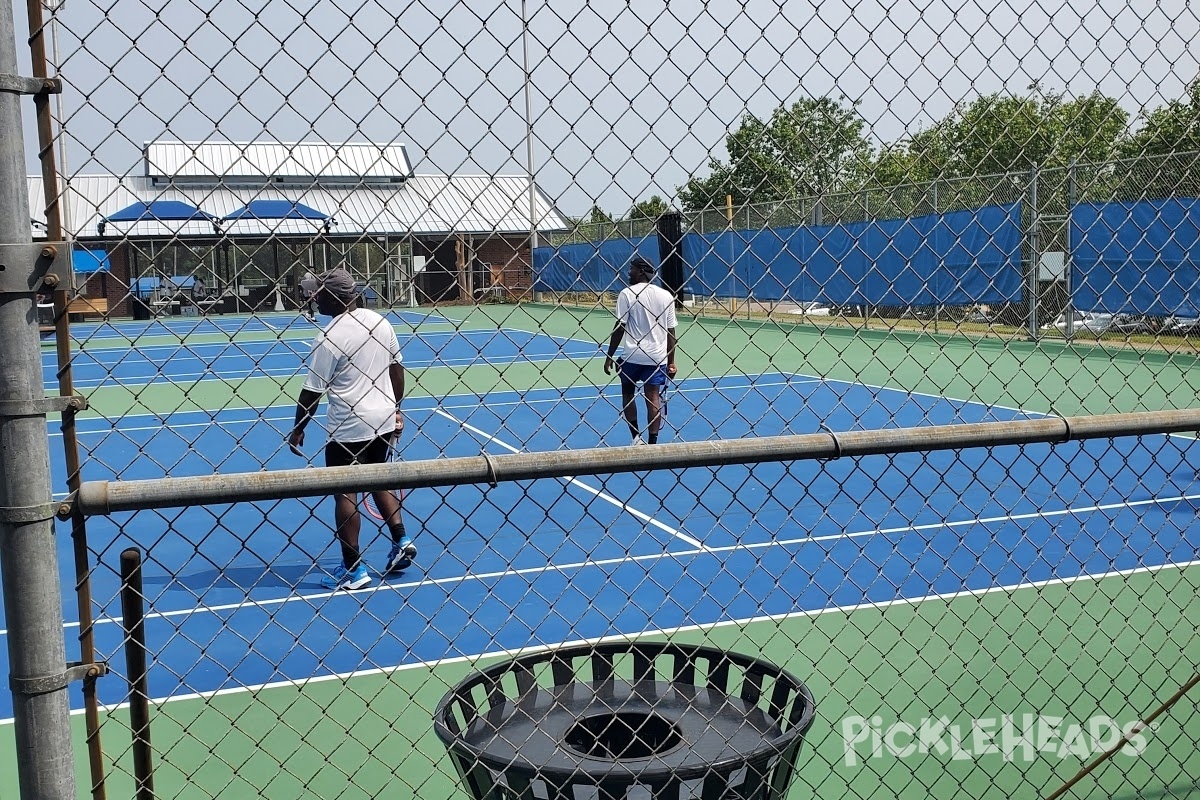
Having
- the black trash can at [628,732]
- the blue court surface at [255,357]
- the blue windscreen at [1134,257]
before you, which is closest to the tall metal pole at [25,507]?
the black trash can at [628,732]

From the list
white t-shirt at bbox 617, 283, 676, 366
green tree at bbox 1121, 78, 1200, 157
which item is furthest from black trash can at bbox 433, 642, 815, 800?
white t-shirt at bbox 617, 283, 676, 366

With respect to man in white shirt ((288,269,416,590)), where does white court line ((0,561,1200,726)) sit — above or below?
below

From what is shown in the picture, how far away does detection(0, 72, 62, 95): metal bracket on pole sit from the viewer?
2139 millimetres

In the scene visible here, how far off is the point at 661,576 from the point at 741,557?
2.07ft

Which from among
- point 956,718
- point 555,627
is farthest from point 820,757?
point 555,627

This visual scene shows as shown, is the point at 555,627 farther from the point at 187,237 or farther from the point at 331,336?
the point at 187,237

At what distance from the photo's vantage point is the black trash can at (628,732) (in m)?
2.69

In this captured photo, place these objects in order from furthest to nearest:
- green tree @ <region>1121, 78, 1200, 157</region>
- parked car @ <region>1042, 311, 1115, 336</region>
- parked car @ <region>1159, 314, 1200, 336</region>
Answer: parked car @ <region>1042, 311, 1115, 336</region>
parked car @ <region>1159, 314, 1200, 336</region>
green tree @ <region>1121, 78, 1200, 157</region>

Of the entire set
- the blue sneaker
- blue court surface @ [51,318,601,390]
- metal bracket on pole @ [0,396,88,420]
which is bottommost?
blue court surface @ [51,318,601,390]

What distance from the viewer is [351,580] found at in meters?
6.73

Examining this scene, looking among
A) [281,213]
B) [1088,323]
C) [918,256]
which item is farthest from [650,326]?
[918,256]

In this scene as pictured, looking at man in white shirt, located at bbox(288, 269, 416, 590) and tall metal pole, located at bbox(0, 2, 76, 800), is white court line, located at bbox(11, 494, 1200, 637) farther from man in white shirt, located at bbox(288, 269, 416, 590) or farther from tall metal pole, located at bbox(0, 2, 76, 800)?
tall metal pole, located at bbox(0, 2, 76, 800)

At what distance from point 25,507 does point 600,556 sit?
5.51m

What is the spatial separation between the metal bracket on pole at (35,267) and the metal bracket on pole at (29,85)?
28cm
